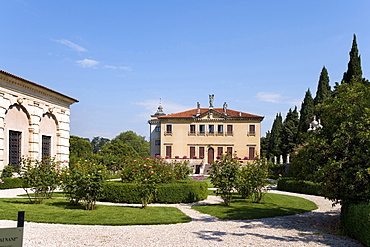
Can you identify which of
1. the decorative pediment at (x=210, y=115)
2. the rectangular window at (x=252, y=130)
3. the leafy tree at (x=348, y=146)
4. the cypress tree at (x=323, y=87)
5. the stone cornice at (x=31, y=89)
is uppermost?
the cypress tree at (x=323, y=87)

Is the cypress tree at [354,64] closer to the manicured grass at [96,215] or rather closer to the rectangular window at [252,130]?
the rectangular window at [252,130]

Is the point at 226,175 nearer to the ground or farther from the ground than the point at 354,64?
nearer to the ground

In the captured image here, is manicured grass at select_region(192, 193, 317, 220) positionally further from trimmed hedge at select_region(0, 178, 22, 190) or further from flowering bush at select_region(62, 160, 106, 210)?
trimmed hedge at select_region(0, 178, 22, 190)

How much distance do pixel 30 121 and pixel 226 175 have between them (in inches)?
584

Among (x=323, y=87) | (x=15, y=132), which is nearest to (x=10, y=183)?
(x=15, y=132)

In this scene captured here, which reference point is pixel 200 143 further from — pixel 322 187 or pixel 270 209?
pixel 322 187

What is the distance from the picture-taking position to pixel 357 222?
7.86 metres

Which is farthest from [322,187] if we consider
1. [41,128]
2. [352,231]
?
[41,128]

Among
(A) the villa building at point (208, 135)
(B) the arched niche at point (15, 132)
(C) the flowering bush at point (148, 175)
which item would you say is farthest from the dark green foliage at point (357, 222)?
(A) the villa building at point (208, 135)

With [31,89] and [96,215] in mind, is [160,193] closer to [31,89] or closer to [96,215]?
[96,215]

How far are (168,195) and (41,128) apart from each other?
44.3ft

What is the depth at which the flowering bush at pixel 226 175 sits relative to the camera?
13.3 metres

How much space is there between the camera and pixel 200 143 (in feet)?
165

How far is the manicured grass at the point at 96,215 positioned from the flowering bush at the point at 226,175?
7.11 ft
